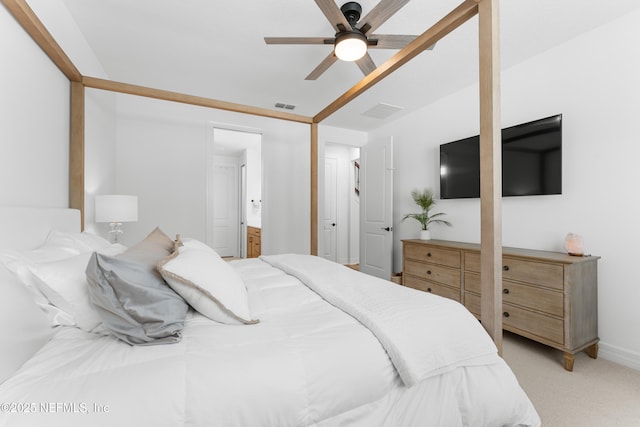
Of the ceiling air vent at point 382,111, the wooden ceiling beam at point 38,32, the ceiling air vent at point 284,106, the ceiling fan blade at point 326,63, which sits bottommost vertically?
the wooden ceiling beam at point 38,32

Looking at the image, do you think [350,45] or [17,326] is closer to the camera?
[17,326]

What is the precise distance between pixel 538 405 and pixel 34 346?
2427 mm

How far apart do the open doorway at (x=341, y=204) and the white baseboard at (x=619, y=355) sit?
4.02 metres

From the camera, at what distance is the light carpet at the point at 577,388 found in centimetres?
157

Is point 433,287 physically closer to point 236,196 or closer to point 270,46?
point 270,46

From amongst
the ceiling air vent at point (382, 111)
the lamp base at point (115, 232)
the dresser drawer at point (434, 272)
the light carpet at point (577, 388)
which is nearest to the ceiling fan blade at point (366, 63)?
the ceiling air vent at point (382, 111)

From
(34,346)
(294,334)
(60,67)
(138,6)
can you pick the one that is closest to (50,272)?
(34,346)

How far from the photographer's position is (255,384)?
81 cm

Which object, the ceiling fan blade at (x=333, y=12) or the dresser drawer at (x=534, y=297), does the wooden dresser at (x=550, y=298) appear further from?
the ceiling fan blade at (x=333, y=12)

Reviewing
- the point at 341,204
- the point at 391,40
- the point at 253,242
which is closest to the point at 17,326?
the point at 391,40

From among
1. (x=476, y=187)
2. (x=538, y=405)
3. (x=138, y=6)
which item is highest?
(x=138, y=6)

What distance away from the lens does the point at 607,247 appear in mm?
2229

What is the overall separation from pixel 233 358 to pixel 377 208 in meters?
3.71

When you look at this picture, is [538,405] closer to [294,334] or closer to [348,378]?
[348,378]
